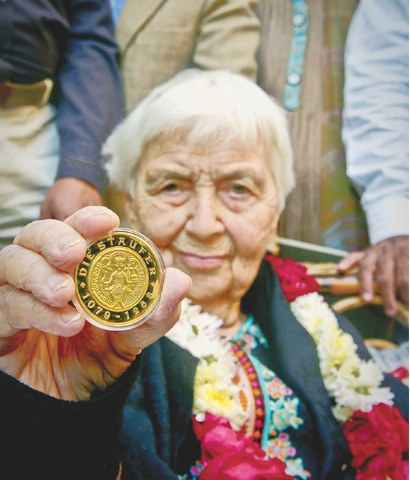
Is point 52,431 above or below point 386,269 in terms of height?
above

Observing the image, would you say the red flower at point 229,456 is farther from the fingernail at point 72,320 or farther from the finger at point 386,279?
the finger at point 386,279

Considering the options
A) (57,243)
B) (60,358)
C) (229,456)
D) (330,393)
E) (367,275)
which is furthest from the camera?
(367,275)

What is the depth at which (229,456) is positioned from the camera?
32.1 inches

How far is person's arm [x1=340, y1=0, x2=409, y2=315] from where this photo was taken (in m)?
1.15

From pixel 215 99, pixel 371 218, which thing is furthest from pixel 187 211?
pixel 371 218

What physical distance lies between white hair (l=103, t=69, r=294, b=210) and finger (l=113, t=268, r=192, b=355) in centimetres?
47

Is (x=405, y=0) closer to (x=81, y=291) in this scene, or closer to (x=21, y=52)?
(x=21, y=52)

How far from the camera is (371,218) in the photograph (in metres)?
1.20

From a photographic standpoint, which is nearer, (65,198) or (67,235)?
(67,235)

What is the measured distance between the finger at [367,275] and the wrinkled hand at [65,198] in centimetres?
64

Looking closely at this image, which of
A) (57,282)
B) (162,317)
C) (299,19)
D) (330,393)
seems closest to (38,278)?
(57,282)

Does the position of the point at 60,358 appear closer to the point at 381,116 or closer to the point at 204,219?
the point at 204,219

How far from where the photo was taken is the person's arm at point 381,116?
1146mm

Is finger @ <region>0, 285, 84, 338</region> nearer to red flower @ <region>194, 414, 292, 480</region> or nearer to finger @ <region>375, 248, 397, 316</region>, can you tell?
red flower @ <region>194, 414, 292, 480</region>
